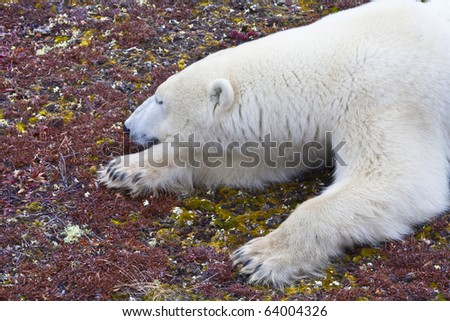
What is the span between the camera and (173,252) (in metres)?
5.01

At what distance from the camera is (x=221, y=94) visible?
545 cm

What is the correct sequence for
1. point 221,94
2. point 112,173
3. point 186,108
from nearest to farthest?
point 221,94 < point 186,108 < point 112,173

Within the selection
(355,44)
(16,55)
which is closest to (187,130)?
(355,44)

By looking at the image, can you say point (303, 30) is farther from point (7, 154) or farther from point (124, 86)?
point (7, 154)

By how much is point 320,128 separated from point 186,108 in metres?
1.12

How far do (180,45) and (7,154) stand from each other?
2.55 meters

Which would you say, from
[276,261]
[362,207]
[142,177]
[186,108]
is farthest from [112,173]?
[362,207]

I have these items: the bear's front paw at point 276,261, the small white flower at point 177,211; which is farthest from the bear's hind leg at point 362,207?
the small white flower at point 177,211

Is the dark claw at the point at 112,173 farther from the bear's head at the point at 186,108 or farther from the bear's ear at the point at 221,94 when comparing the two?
the bear's ear at the point at 221,94

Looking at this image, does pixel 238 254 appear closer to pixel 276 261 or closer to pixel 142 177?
pixel 276 261

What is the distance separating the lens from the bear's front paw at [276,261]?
4688 mm

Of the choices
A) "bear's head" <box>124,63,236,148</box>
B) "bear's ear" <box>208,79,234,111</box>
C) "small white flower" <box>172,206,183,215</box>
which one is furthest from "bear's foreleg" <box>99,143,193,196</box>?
"bear's ear" <box>208,79,234,111</box>

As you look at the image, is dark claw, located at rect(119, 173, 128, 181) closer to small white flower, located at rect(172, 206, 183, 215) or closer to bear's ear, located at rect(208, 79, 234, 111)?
small white flower, located at rect(172, 206, 183, 215)
